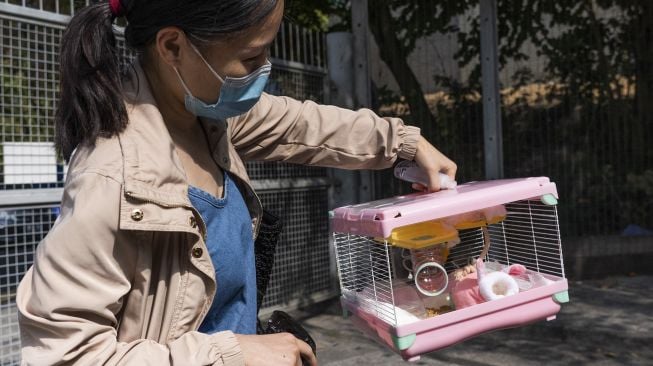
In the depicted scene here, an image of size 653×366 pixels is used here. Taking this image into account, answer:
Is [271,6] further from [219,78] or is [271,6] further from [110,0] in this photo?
[110,0]

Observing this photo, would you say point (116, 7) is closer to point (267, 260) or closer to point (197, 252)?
point (197, 252)

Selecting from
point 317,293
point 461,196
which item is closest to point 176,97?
point 461,196

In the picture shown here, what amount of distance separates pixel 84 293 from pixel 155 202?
0.20m

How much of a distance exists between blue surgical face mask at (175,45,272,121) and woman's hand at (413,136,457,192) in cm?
60

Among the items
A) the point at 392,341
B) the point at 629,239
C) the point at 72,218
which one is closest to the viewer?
the point at 72,218

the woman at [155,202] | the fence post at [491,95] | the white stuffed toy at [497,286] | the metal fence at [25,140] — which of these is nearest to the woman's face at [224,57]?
the woman at [155,202]

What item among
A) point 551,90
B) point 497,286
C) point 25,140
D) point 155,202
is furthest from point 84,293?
point 551,90

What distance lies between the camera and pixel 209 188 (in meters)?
1.45

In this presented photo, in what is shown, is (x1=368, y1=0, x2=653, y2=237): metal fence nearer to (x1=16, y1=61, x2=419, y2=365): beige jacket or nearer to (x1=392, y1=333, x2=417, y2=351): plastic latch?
(x1=392, y1=333, x2=417, y2=351): plastic latch

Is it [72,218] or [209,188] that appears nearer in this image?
[72,218]

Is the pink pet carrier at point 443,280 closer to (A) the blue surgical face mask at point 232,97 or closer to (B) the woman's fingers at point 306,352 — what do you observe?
(B) the woman's fingers at point 306,352

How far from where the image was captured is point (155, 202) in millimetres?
1170

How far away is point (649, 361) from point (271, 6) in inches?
144

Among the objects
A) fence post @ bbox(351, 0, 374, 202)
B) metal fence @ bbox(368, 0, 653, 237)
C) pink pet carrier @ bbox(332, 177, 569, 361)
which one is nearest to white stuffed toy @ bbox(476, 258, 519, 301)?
pink pet carrier @ bbox(332, 177, 569, 361)
